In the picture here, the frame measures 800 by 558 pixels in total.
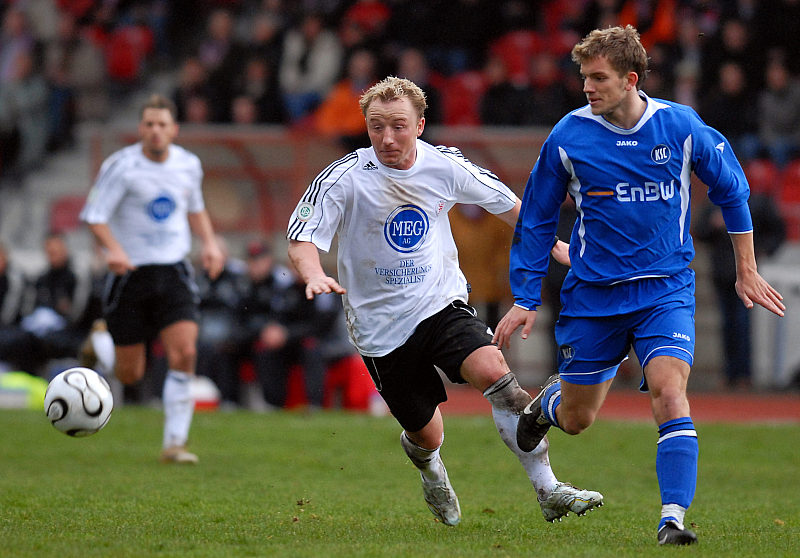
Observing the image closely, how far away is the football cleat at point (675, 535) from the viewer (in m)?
5.71

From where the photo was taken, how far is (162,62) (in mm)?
23156

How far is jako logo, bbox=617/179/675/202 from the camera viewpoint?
6055 millimetres

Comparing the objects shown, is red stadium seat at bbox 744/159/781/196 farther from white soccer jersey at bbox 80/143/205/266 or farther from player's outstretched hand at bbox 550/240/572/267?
player's outstretched hand at bbox 550/240/572/267

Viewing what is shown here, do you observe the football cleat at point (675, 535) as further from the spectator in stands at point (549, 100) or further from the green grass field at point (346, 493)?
the spectator in stands at point (549, 100)

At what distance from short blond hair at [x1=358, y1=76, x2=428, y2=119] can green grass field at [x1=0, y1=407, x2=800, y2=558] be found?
89.0 inches

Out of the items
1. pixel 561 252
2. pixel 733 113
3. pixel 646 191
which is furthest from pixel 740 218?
pixel 733 113

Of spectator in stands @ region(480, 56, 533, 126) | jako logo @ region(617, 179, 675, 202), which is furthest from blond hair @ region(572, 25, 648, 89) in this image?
spectator in stands @ region(480, 56, 533, 126)

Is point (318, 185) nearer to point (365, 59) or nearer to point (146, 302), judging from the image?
point (146, 302)

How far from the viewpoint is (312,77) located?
63.7 ft

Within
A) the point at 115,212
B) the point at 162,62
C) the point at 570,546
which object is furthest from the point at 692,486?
the point at 162,62

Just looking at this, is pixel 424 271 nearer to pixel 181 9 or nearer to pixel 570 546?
pixel 570 546

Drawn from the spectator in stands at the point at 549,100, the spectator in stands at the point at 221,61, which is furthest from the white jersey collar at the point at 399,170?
the spectator in stands at the point at 221,61

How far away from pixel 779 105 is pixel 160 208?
10390 millimetres

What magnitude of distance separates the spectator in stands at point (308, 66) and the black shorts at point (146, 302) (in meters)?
9.08
